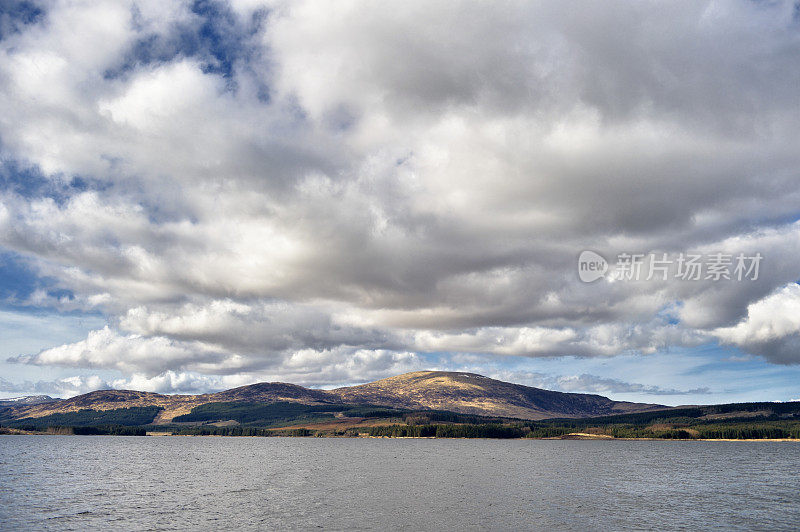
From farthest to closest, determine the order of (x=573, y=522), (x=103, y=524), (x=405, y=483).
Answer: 1. (x=405, y=483)
2. (x=573, y=522)
3. (x=103, y=524)

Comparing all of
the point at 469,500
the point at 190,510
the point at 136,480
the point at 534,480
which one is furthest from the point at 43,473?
the point at 534,480

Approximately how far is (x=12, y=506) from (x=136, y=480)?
51708 mm

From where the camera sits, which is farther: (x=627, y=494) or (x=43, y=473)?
(x=43, y=473)

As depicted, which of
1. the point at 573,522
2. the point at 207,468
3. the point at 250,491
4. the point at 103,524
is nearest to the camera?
the point at 103,524

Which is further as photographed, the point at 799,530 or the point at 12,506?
the point at 12,506

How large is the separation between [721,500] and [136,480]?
14912 cm

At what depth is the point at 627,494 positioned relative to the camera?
129 metres

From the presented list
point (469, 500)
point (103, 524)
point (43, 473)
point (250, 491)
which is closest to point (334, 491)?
point (250, 491)

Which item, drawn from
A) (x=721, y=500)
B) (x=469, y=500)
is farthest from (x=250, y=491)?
(x=721, y=500)

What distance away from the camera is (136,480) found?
15200 cm

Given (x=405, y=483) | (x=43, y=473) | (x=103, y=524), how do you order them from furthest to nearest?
(x=43, y=473), (x=405, y=483), (x=103, y=524)

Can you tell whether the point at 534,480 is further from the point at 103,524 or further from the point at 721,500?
the point at 103,524

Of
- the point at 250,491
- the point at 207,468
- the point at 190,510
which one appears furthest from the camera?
the point at 207,468

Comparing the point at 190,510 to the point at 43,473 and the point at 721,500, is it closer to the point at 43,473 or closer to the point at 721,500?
the point at 43,473
